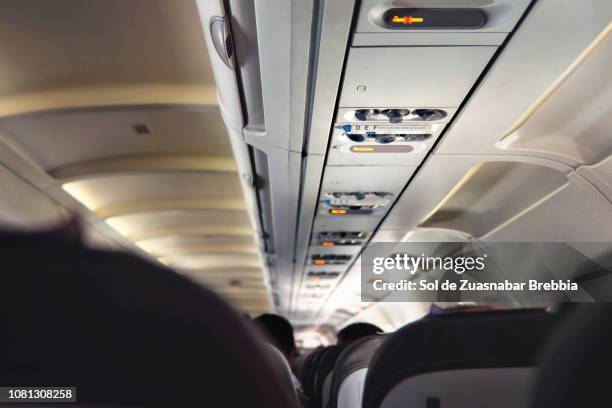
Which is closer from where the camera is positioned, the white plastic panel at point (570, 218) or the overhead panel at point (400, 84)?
the overhead panel at point (400, 84)

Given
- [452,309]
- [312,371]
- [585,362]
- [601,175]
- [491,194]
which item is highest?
[491,194]

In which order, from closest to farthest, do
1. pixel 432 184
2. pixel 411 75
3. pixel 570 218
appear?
pixel 411 75, pixel 432 184, pixel 570 218

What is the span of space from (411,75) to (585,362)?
10.5 ft

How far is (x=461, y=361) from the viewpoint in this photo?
138cm

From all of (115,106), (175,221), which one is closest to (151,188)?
(175,221)

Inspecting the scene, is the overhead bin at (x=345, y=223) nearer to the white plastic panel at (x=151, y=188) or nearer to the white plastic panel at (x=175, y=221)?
the white plastic panel at (x=151, y=188)

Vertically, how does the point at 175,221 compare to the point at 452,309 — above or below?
above

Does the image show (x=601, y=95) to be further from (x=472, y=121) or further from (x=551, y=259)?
(x=551, y=259)

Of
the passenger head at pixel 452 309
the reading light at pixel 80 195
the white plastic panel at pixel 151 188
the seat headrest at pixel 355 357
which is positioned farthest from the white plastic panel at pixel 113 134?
→ the passenger head at pixel 452 309

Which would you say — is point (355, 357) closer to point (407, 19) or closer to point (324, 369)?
point (324, 369)

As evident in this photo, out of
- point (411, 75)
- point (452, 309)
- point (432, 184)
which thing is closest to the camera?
point (452, 309)

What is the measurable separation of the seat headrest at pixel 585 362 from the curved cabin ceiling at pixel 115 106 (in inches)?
133

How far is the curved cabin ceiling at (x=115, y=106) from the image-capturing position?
5.15 meters

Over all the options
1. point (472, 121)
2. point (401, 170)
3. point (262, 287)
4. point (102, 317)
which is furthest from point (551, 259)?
point (262, 287)
